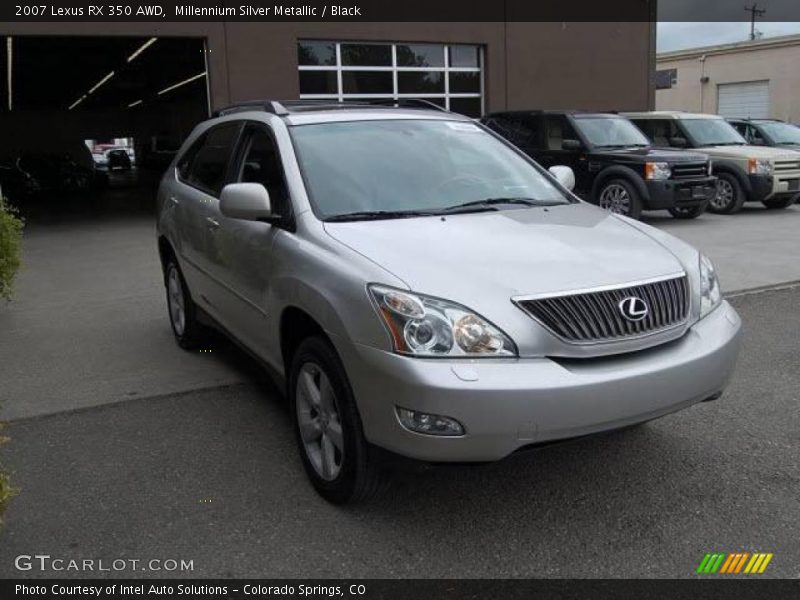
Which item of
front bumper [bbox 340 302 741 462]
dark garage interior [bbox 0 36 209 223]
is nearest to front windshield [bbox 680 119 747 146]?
dark garage interior [bbox 0 36 209 223]

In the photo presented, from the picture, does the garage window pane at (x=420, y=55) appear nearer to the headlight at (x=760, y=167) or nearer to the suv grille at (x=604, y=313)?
the headlight at (x=760, y=167)

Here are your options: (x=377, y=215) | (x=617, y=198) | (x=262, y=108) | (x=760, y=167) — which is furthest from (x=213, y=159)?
(x=760, y=167)

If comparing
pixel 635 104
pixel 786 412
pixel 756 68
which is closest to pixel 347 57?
pixel 635 104

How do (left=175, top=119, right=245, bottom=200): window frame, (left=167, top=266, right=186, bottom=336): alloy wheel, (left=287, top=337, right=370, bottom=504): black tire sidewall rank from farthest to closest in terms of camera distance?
(left=167, top=266, right=186, bottom=336): alloy wheel < (left=175, top=119, right=245, bottom=200): window frame < (left=287, top=337, right=370, bottom=504): black tire sidewall

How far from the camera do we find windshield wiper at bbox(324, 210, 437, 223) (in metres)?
3.77

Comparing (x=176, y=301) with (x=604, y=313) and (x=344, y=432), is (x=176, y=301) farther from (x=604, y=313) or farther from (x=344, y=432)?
(x=604, y=313)

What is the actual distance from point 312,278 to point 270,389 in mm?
1840

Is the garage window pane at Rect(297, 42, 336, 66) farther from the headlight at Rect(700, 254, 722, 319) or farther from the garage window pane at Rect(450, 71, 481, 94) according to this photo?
the headlight at Rect(700, 254, 722, 319)

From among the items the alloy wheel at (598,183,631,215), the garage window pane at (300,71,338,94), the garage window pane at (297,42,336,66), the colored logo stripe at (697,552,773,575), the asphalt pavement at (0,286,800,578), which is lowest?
the colored logo stripe at (697,552,773,575)

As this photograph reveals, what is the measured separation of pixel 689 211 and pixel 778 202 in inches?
104

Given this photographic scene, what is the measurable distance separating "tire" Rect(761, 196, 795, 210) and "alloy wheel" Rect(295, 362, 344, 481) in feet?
43.1

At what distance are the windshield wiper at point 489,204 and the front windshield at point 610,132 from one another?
9149mm

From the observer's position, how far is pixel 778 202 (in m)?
14.7

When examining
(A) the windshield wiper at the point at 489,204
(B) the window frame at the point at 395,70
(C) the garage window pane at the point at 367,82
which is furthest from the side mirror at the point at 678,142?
(A) the windshield wiper at the point at 489,204
